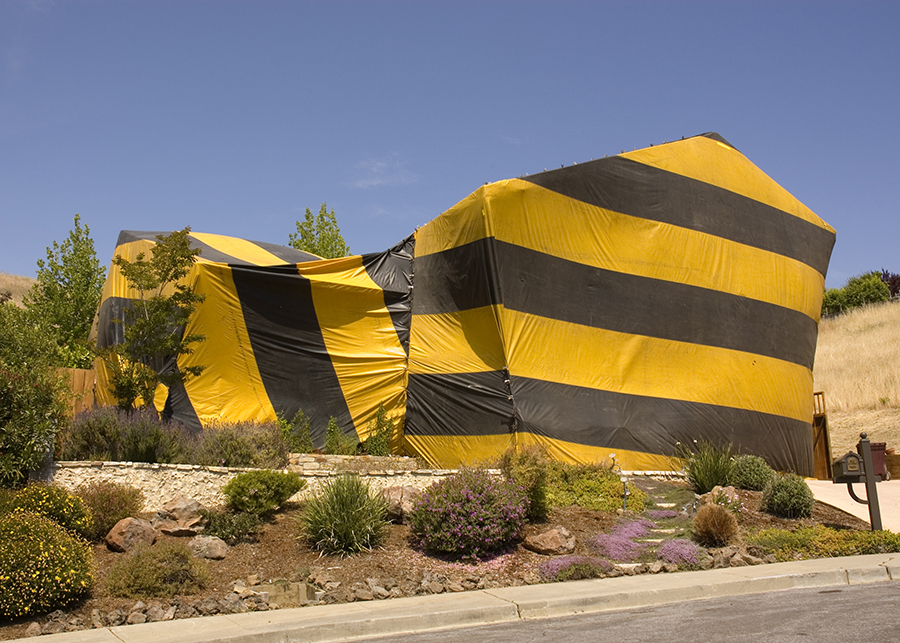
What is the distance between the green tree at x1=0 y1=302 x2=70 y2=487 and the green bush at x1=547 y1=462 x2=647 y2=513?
7.86m

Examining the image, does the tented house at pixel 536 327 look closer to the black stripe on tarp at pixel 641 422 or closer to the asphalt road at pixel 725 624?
the black stripe on tarp at pixel 641 422

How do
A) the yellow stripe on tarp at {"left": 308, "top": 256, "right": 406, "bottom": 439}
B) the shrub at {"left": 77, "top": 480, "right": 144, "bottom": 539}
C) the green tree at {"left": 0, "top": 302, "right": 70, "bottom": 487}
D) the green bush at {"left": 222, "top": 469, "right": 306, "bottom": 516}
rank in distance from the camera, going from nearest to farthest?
the shrub at {"left": 77, "top": 480, "right": 144, "bottom": 539}, the green tree at {"left": 0, "top": 302, "right": 70, "bottom": 487}, the green bush at {"left": 222, "top": 469, "right": 306, "bottom": 516}, the yellow stripe on tarp at {"left": 308, "top": 256, "right": 406, "bottom": 439}

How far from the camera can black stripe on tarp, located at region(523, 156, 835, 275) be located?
1664 cm

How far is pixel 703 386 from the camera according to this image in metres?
17.0

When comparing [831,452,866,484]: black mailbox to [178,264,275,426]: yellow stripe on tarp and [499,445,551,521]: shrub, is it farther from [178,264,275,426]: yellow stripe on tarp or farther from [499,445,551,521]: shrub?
[178,264,275,426]: yellow stripe on tarp

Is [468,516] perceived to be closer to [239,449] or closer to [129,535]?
[129,535]

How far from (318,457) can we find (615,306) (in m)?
7.53

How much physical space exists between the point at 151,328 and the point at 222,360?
232 cm

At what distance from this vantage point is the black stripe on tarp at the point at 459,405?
15117mm

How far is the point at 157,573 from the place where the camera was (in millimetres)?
7758

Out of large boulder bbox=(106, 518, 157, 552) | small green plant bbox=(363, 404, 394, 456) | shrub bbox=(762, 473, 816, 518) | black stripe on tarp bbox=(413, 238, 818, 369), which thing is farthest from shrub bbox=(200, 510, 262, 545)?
shrub bbox=(762, 473, 816, 518)

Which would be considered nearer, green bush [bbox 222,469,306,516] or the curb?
the curb

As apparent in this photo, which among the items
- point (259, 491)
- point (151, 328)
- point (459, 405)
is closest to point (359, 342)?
point (459, 405)

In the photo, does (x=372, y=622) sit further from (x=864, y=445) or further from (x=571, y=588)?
(x=864, y=445)
